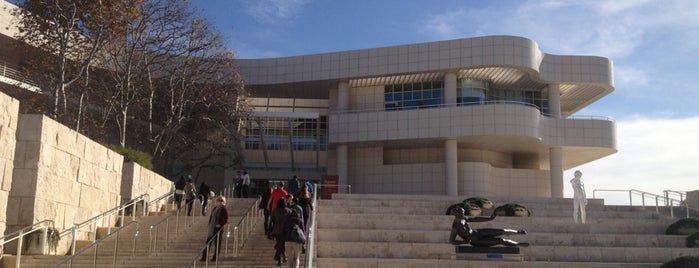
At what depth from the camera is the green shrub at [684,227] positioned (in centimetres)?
2091

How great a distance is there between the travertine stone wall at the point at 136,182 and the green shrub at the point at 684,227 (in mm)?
16854

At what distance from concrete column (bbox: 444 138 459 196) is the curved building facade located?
0.06m

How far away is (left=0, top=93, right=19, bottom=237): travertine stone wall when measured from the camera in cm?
1419

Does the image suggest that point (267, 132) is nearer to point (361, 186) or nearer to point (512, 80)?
point (361, 186)

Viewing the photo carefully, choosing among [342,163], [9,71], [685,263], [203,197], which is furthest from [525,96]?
[9,71]

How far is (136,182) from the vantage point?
876 inches

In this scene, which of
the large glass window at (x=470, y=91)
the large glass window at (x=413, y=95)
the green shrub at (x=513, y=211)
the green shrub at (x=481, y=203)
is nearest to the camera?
the green shrub at (x=513, y=211)

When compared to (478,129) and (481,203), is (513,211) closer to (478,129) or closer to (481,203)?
(481,203)

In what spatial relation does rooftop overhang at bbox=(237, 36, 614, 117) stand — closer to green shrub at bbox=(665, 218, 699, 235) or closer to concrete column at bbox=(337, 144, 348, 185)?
concrete column at bbox=(337, 144, 348, 185)

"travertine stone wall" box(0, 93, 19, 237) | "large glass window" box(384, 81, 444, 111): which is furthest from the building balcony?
"travertine stone wall" box(0, 93, 19, 237)

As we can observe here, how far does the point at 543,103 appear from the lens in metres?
44.0

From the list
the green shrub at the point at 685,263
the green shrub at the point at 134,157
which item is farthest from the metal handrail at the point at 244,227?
the green shrub at the point at 685,263

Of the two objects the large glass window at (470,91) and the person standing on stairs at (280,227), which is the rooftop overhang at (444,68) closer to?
the large glass window at (470,91)

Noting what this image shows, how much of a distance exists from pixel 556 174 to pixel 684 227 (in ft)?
63.1
